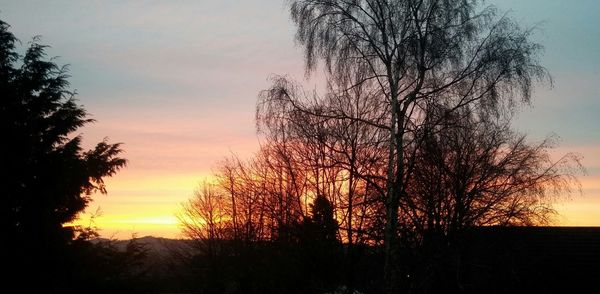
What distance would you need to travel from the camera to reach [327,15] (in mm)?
14922

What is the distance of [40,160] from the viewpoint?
1623 cm

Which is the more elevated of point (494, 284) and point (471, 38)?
point (471, 38)

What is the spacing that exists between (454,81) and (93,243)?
460 inches

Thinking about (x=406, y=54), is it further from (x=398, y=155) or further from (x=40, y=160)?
(x=40, y=160)

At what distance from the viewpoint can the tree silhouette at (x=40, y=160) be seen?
50.3ft

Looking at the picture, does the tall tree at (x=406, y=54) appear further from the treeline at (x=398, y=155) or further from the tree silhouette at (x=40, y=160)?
the tree silhouette at (x=40, y=160)

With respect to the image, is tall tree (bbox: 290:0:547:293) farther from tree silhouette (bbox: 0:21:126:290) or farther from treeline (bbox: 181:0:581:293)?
tree silhouette (bbox: 0:21:126:290)

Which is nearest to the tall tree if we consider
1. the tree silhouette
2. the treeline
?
the treeline

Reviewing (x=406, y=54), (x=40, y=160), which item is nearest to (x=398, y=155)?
(x=406, y=54)

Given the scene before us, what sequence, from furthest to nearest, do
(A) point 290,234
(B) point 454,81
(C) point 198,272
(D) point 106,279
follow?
1. (C) point 198,272
2. (A) point 290,234
3. (D) point 106,279
4. (B) point 454,81

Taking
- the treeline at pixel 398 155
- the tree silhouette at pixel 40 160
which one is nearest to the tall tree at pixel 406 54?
the treeline at pixel 398 155

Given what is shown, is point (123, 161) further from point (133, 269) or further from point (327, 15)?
point (327, 15)

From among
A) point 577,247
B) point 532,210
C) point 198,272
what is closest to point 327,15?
point 532,210

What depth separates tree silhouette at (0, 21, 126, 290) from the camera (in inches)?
603
